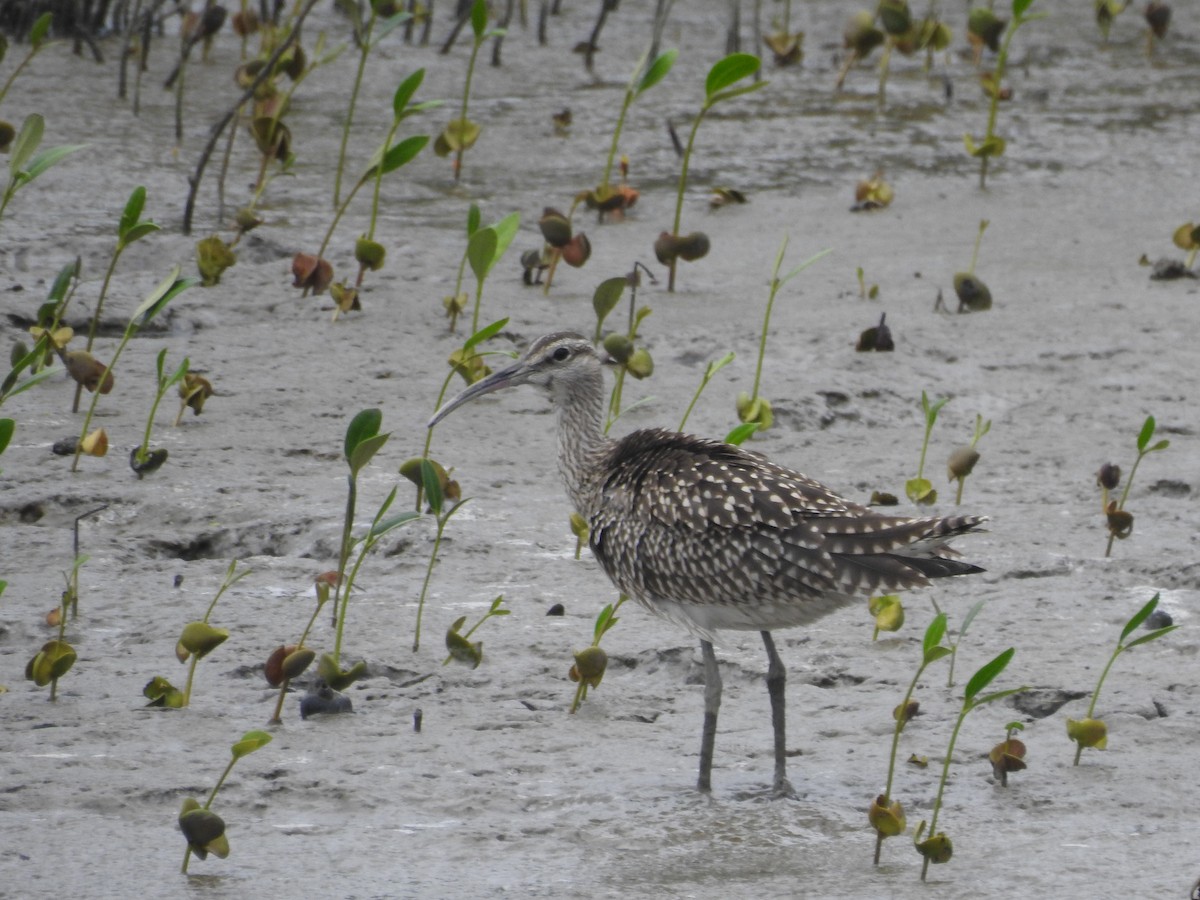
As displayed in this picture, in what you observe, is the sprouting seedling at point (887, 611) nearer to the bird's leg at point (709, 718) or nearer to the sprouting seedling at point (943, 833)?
the bird's leg at point (709, 718)

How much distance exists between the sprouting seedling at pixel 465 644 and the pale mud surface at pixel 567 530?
0.06 metres

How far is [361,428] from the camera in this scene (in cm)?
486

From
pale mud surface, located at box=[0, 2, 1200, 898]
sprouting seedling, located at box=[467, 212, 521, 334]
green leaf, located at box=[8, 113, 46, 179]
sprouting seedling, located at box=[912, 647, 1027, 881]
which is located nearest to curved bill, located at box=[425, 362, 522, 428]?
pale mud surface, located at box=[0, 2, 1200, 898]

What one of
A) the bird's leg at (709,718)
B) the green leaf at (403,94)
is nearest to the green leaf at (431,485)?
the bird's leg at (709,718)

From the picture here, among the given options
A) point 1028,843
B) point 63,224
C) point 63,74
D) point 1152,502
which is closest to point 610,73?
point 63,74

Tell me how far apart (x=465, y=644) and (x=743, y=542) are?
0.86 metres

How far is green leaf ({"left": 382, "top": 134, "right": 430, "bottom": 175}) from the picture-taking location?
6.85 m

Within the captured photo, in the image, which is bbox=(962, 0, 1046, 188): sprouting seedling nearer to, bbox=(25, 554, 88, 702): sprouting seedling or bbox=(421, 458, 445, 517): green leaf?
bbox=(421, 458, 445, 517): green leaf

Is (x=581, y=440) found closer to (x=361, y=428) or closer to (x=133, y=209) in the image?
(x=361, y=428)

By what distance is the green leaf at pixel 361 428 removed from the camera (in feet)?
15.9

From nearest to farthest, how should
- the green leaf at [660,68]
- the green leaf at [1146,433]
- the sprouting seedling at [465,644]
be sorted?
the sprouting seedling at [465,644] → the green leaf at [1146,433] → the green leaf at [660,68]

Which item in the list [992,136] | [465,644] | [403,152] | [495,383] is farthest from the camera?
[992,136]

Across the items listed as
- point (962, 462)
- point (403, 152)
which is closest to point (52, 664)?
point (403, 152)

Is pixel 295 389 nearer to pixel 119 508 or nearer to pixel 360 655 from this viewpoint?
pixel 119 508
